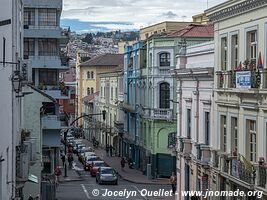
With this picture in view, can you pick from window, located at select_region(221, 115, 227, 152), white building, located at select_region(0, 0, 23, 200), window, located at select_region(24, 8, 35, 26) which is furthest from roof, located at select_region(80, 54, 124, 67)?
white building, located at select_region(0, 0, 23, 200)

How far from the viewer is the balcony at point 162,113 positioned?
5281 centimetres

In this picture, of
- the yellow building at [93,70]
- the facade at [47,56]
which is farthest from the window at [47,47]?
the yellow building at [93,70]

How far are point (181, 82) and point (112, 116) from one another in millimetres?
42547

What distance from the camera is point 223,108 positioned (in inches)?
1146

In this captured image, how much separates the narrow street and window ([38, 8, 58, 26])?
1164cm

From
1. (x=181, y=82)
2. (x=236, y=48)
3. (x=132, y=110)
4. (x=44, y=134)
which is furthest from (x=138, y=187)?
(x=236, y=48)

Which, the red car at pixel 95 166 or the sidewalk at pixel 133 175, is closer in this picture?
the sidewalk at pixel 133 175

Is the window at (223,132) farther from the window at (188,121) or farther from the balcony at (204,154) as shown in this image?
the window at (188,121)

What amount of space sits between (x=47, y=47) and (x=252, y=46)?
2495cm

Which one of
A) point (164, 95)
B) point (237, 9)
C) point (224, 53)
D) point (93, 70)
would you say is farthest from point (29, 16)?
point (93, 70)

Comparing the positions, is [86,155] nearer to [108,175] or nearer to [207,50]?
[108,175]

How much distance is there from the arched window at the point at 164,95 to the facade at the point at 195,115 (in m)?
14.3

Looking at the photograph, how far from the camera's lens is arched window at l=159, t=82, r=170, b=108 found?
52906 millimetres

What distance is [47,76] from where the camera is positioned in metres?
48.8
